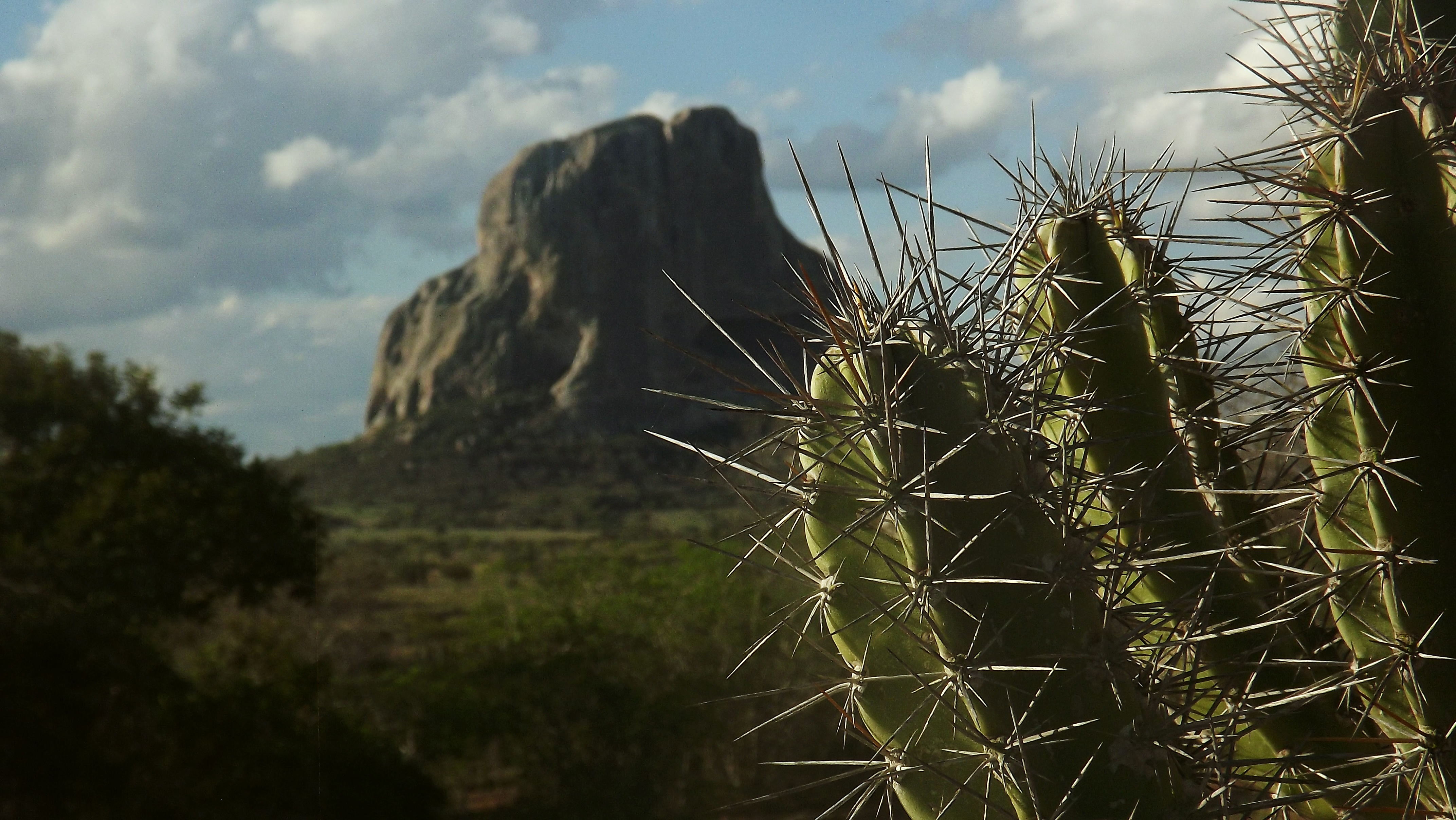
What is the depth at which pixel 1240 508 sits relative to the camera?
1.84m

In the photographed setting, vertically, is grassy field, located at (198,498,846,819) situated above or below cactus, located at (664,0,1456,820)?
below

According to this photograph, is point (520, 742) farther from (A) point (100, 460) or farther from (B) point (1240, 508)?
(B) point (1240, 508)

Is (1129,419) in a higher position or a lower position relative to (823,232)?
lower

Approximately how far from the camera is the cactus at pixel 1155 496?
133 cm

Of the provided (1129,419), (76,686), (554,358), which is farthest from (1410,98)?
(554,358)

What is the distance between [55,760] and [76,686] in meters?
0.46

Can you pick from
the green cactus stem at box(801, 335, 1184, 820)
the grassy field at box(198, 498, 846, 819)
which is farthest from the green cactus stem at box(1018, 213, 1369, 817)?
the grassy field at box(198, 498, 846, 819)

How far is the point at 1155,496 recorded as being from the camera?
1.51 meters

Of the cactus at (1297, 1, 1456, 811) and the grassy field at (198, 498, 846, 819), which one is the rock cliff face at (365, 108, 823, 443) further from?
the cactus at (1297, 1, 1456, 811)

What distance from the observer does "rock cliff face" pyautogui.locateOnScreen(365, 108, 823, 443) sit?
29516mm

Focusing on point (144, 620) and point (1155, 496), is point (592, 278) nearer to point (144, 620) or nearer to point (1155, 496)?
point (144, 620)

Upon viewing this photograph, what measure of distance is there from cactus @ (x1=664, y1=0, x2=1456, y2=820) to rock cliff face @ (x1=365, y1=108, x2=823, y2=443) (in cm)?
2330

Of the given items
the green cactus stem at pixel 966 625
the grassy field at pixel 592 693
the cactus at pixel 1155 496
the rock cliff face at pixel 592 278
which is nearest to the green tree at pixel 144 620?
the grassy field at pixel 592 693

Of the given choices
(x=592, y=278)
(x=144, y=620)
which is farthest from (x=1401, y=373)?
(x=592, y=278)
